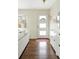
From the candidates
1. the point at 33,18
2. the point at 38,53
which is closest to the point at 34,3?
the point at 33,18

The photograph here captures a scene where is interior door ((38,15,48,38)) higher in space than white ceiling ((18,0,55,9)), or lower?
lower

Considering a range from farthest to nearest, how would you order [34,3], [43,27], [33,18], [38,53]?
[43,27], [33,18], [34,3], [38,53]

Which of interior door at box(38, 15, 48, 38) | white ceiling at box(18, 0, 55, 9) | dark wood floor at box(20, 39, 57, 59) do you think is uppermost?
white ceiling at box(18, 0, 55, 9)

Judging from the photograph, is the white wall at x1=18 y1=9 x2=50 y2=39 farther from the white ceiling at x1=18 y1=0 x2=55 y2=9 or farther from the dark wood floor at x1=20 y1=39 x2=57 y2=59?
the dark wood floor at x1=20 y1=39 x2=57 y2=59

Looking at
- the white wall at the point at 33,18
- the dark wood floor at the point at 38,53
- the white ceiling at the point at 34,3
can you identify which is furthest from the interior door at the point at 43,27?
the dark wood floor at the point at 38,53

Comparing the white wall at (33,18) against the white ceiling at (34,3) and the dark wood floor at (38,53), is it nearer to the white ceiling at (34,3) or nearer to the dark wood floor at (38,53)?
the white ceiling at (34,3)

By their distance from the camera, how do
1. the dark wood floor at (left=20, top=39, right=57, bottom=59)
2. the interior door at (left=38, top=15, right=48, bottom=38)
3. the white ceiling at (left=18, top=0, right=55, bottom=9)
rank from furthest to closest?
the interior door at (left=38, top=15, right=48, bottom=38) → the white ceiling at (left=18, top=0, right=55, bottom=9) → the dark wood floor at (left=20, top=39, right=57, bottom=59)

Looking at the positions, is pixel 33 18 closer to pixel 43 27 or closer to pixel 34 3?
pixel 43 27

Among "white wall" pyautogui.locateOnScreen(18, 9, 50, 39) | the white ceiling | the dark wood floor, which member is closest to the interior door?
"white wall" pyautogui.locateOnScreen(18, 9, 50, 39)
